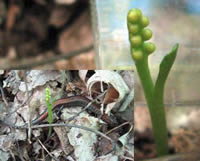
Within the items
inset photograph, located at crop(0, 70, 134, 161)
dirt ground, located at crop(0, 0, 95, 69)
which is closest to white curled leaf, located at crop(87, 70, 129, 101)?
inset photograph, located at crop(0, 70, 134, 161)

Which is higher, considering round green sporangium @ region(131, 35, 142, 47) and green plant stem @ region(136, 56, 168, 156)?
round green sporangium @ region(131, 35, 142, 47)

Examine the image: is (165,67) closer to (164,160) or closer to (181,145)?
(164,160)

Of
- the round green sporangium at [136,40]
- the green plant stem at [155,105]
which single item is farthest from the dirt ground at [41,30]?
the round green sporangium at [136,40]

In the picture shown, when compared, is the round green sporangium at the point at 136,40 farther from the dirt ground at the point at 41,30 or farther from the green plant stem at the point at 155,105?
the dirt ground at the point at 41,30

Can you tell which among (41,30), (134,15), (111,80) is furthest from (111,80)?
(41,30)

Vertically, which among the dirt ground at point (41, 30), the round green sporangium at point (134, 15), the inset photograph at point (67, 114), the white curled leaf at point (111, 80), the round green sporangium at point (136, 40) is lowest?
the inset photograph at point (67, 114)

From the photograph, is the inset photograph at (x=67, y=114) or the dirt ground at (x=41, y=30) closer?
the inset photograph at (x=67, y=114)

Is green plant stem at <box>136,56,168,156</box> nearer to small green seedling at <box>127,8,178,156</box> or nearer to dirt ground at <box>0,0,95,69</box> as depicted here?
small green seedling at <box>127,8,178,156</box>

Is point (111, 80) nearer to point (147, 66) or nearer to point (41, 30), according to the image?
point (147, 66)
